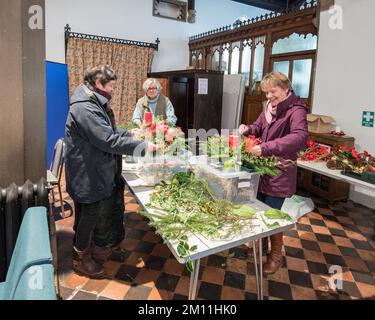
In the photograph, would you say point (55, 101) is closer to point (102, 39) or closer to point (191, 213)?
point (102, 39)

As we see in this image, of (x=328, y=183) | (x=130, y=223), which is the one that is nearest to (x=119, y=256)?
(x=130, y=223)

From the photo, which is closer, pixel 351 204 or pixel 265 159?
pixel 265 159

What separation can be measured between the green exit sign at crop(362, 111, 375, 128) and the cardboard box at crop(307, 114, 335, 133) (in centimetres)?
41

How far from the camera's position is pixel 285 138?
1945 millimetres

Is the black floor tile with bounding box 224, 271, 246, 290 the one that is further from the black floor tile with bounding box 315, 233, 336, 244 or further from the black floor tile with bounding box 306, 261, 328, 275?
the black floor tile with bounding box 315, 233, 336, 244

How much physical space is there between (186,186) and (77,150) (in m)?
0.77

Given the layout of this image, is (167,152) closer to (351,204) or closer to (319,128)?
(319,128)

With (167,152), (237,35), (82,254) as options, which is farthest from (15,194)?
(237,35)

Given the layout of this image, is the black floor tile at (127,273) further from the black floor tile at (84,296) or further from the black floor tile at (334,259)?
the black floor tile at (334,259)

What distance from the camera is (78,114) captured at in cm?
191

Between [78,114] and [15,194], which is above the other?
[78,114]

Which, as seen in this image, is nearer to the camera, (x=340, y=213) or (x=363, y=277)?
(x=363, y=277)

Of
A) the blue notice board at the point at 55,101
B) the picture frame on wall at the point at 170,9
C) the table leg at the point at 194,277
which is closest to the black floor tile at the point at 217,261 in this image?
the table leg at the point at 194,277

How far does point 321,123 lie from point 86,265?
3.40 metres
